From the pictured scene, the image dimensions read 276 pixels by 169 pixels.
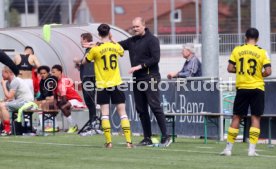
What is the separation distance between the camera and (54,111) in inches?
832

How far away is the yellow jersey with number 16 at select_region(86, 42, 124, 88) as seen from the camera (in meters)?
16.1

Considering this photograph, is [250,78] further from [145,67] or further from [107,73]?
[107,73]

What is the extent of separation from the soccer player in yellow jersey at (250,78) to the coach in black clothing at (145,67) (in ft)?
6.34

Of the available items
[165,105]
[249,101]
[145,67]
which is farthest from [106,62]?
[165,105]

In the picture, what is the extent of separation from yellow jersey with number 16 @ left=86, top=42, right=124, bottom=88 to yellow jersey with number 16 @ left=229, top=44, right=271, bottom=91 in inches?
84.8

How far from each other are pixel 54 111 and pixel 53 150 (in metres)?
5.37

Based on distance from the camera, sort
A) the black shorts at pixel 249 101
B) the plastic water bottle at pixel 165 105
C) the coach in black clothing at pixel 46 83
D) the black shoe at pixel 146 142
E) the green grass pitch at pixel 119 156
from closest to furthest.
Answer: the green grass pitch at pixel 119 156 → the black shorts at pixel 249 101 → the black shoe at pixel 146 142 → the plastic water bottle at pixel 165 105 → the coach in black clothing at pixel 46 83

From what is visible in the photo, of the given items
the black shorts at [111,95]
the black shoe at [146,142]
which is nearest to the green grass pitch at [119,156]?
the black shoe at [146,142]

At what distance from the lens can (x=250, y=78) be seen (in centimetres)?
1485

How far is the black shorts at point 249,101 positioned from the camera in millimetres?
14875

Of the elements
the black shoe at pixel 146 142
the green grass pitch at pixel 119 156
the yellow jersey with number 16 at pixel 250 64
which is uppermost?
Answer: the yellow jersey with number 16 at pixel 250 64

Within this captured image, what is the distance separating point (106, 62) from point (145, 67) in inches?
28.6

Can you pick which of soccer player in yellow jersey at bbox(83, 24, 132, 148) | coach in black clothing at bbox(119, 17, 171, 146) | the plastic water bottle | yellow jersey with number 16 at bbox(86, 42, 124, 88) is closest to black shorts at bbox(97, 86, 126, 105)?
soccer player in yellow jersey at bbox(83, 24, 132, 148)

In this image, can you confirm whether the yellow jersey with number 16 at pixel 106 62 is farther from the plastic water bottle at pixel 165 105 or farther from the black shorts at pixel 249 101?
the plastic water bottle at pixel 165 105
